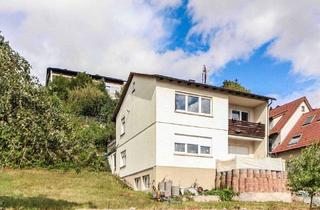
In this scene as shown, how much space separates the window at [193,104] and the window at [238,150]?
596 cm

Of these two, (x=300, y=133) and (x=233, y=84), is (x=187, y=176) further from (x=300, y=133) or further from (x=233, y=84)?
(x=233, y=84)

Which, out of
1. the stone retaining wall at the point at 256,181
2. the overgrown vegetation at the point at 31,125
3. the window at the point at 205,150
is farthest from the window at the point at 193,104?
the overgrown vegetation at the point at 31,125

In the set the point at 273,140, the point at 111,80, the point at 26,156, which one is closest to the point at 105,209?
the point at 26,156

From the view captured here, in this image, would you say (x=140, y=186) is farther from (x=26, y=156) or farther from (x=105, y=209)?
(x=26, y=156)

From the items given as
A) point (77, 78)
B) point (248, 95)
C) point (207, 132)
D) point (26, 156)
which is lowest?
point (26, 156)

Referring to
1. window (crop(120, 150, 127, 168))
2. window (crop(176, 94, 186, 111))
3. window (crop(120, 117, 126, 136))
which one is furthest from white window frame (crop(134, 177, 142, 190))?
window (crop(176, 94, 186, 111))

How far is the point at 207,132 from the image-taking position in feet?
105

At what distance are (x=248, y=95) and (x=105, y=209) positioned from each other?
19.1 m

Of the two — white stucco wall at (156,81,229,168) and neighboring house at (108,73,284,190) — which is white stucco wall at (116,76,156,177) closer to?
neighboring house at (108,73,284,190)

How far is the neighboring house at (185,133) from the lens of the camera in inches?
1185

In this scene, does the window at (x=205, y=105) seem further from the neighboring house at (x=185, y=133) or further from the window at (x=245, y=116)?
the window at (x=245, y=116)

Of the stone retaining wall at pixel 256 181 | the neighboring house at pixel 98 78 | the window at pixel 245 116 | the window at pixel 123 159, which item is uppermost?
the neighboring house at pixel 98 78

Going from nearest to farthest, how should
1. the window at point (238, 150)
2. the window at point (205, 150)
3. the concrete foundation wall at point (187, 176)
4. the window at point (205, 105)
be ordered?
the concrete foundation wall at point (187, 176) < the window at point (205, 150) < the window at point (205, 105) < the window at point (238, 150)

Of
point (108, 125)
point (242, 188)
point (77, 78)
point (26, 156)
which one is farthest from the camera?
point (77, 78)
